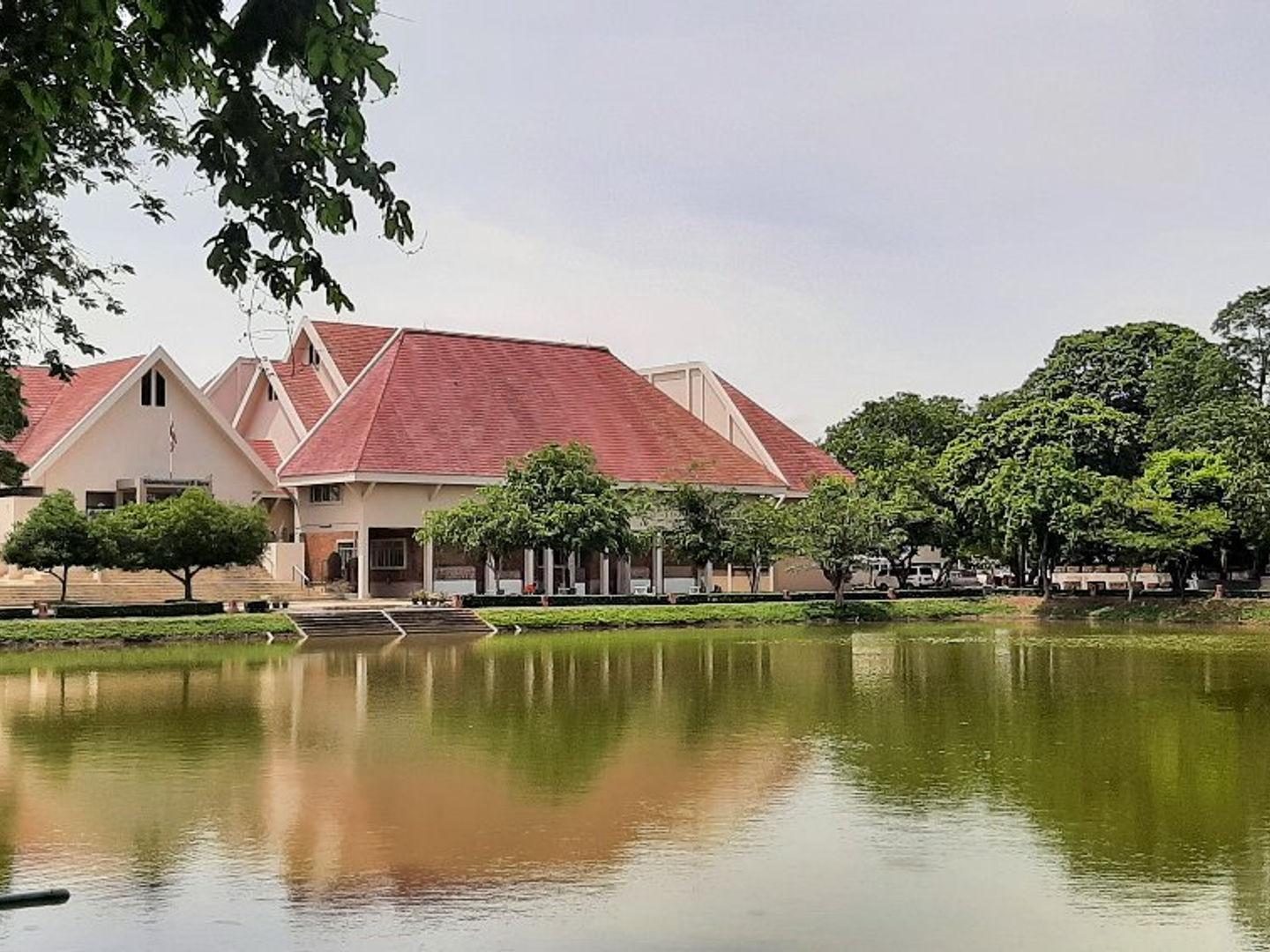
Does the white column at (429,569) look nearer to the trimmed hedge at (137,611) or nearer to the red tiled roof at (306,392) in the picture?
the red tiled roof at (306,392)

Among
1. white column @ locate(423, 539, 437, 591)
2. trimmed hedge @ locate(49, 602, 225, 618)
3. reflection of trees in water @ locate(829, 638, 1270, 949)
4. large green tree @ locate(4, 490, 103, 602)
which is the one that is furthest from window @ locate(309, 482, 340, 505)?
reflection of trees in water @ locate(829, 638, 1270, 949)

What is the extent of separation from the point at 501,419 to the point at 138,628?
16071mm

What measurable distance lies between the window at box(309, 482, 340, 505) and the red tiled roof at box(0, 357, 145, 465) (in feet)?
18.5

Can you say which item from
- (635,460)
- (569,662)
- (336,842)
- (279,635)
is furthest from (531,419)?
(336,842)

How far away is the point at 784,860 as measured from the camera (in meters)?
9.28

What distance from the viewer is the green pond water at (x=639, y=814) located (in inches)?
309

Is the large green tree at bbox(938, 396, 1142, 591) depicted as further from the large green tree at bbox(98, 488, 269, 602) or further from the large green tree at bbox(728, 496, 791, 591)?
the large green tree at bbox(98, 488, 269, 602)

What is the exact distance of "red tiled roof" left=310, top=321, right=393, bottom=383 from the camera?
45.0 m

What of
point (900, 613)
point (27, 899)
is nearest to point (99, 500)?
point (900, 613)

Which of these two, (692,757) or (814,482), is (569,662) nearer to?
(692,757)

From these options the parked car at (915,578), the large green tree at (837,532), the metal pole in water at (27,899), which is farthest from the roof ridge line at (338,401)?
the metal pole in water at (27,899)

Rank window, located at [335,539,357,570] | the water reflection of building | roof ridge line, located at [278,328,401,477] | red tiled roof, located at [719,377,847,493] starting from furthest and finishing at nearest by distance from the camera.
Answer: red tiled roof, located at [719,377,847,493], roof ridge line, located at [278,328,401,477], window, located at [335,539,357,570], the water reflection of building

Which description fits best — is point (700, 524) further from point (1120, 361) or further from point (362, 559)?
point (1120, 361)

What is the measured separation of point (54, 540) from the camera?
32.4 metres
